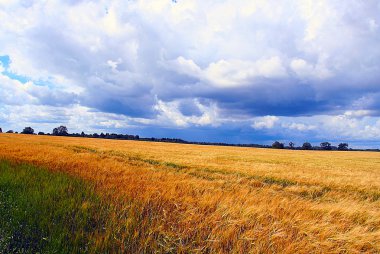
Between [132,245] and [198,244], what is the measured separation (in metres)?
1.08

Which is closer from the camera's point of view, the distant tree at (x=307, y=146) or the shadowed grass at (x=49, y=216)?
the shadowed grass at (x=49, y=216)

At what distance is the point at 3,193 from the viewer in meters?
6.27

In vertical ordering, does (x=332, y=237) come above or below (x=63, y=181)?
below

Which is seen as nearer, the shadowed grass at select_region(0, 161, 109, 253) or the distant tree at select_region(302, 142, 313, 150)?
the shadowed grass at select_region(0, 161, 109, 253)

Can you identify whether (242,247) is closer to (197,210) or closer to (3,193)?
(197,210)

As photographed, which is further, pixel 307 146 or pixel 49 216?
pixel 307 146

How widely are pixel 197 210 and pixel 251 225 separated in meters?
1.21

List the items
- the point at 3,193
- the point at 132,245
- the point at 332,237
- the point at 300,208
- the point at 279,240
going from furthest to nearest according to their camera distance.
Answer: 1. the point at 300,208
2. the point at 3,193
3. the point at 332,237
4. the point at 279,240
5. the point at 132,245

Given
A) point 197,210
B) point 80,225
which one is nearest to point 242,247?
point 197,210

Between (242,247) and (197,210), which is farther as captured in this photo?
(197,210)

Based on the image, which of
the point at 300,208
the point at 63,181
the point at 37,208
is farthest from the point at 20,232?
the point at 300,208

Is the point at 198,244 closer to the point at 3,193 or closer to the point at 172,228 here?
the point at 172,228

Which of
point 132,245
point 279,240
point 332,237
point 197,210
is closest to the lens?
point 132,245

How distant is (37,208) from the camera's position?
532 centimetres
